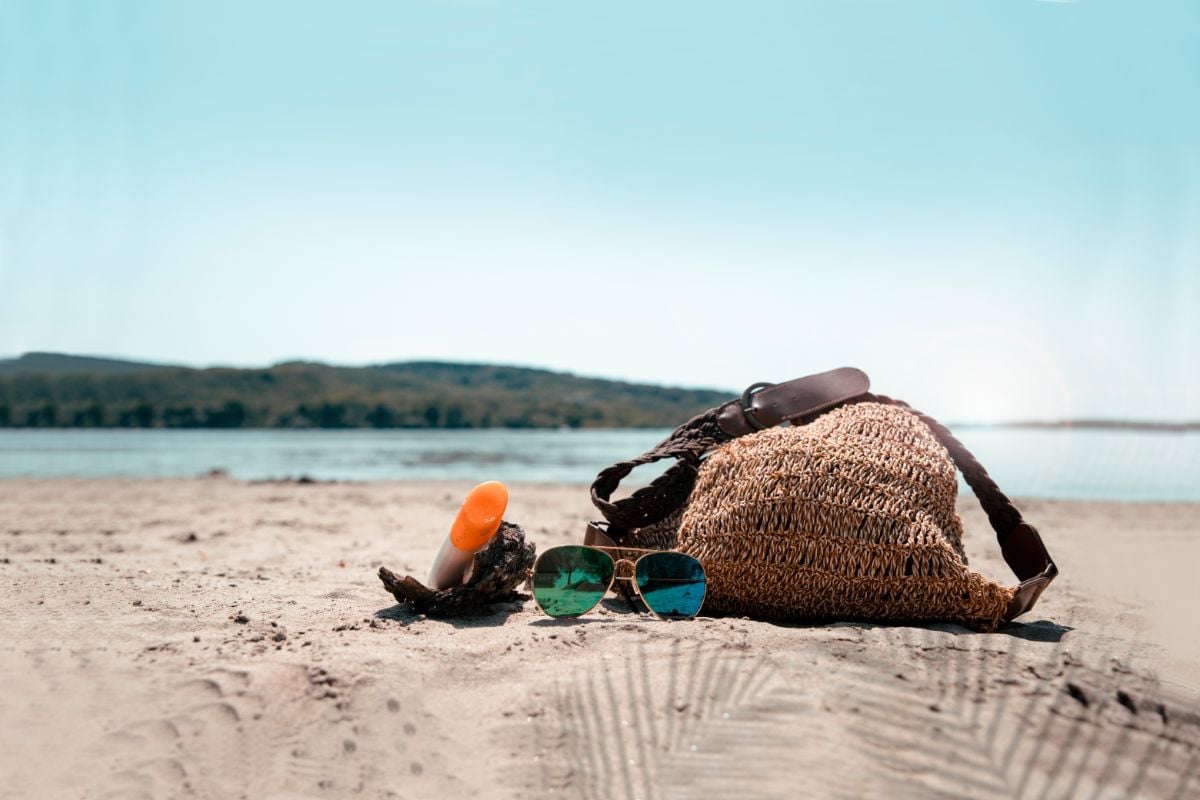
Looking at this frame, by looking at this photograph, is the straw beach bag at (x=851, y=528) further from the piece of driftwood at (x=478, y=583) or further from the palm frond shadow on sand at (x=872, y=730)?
the piece of driftwood at (x=478, y=583)

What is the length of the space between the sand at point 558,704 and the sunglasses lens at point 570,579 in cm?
11

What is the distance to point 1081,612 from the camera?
491 centimetres

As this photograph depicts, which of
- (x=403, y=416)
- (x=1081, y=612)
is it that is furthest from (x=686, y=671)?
(x=403, y=416)

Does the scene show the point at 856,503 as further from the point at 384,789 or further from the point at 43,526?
the point at 43,526

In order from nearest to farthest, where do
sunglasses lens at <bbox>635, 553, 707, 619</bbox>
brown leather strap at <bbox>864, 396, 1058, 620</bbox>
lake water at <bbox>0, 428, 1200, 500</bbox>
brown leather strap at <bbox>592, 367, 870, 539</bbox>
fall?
sunglasses lens at <bbox>635, 553, 707, 619</bbox>
brown leather strap at <bbox>864, 396, 1058, 620</bbox>
brown leather strap at <bbox>592, 367, 870, 539</bbox>
lake water at <bbox>0, 428, 1200, 500</bbox>

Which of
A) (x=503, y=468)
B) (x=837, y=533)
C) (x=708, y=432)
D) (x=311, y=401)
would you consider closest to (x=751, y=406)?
(x=708, y=432)

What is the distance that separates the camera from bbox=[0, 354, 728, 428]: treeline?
214ft

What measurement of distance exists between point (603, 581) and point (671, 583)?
14.3 inches

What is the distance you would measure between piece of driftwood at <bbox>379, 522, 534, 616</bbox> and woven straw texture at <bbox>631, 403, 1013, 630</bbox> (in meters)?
0.89

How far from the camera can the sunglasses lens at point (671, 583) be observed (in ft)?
13.3

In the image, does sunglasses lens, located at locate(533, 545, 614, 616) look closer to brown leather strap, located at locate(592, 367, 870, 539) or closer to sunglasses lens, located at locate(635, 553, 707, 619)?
sunglasses lens, located at locate(635, 553, 707, 619)

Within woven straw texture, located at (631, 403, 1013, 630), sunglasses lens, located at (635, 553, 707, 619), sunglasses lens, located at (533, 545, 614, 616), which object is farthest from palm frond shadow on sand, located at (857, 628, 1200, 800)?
sunglasses lens, located at (533, 545, 614, 616)

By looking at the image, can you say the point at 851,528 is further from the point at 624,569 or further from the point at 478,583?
the point at 478,583

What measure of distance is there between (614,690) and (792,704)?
0.63 meters
